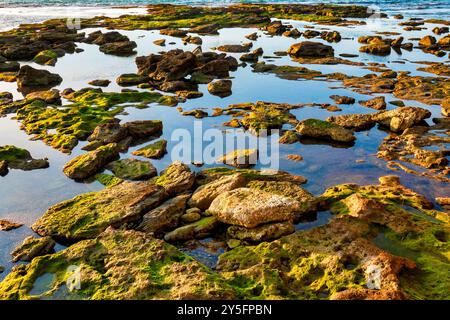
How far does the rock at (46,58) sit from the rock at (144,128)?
97.8ft

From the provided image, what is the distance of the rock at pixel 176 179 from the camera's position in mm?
19719

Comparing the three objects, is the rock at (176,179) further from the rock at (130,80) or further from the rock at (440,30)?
the rock at (440,30)

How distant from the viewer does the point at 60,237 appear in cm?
1700

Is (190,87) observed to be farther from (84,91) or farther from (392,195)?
(392,195)

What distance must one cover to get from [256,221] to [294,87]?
25.2m

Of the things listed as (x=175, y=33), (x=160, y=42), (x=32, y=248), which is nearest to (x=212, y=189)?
(x=32, y=248)

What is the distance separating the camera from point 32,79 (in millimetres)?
41875

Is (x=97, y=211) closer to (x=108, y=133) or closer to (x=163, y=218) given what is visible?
(x=163, y=218)

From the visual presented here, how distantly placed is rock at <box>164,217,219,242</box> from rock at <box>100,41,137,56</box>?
46.8 m

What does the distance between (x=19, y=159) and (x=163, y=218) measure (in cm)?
1258

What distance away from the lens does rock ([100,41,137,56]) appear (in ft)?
194
